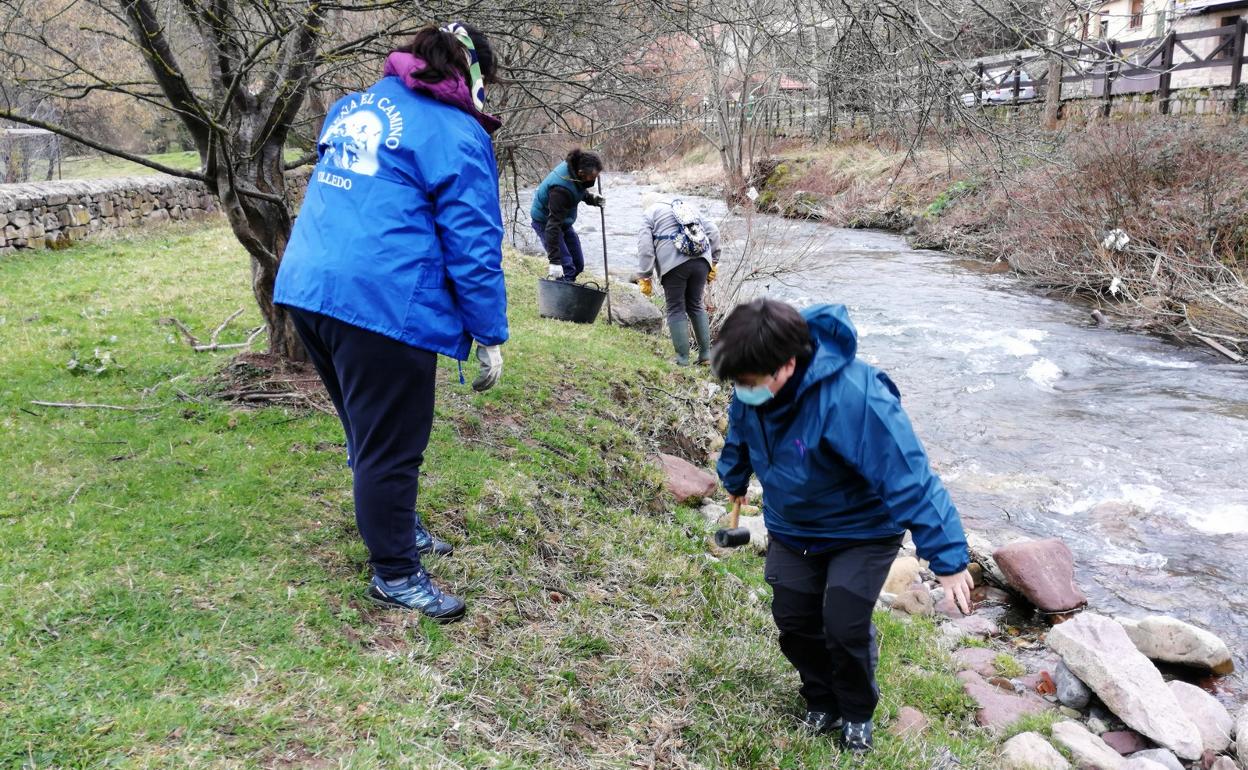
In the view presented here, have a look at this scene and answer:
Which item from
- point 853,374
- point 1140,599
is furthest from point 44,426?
point 1140,599

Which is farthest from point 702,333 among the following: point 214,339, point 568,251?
point 214,339

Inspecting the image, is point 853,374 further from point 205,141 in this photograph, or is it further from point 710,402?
point 710,402

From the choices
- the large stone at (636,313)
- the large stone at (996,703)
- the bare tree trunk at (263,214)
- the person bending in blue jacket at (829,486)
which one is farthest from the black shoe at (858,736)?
the large stone at (636,313)

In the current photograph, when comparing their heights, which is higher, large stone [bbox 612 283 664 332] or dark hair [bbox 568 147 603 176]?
dark hair [bbox 568 147 603 176]


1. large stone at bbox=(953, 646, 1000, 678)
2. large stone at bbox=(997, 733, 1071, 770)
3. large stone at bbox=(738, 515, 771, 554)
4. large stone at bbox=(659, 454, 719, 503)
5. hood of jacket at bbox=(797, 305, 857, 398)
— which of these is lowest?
large stone at bbox=(953, 646, 1000, 678)

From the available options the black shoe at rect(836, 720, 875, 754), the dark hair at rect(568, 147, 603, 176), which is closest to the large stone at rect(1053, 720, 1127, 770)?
the black shoe at rect(836, 720, 875, 754)

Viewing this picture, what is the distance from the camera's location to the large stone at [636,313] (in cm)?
920

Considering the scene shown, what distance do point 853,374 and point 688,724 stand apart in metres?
1.30

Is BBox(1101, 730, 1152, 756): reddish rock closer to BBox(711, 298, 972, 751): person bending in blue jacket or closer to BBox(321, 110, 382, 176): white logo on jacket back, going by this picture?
BBox(711, 298, 972, 751): person bending in blue jacket

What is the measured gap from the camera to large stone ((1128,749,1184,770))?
11.4ft

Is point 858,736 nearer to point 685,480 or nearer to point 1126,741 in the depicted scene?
point 1126,741

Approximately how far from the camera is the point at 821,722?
315cm

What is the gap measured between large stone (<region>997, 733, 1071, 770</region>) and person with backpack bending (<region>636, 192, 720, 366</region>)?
4.32 m

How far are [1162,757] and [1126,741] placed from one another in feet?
0.69
